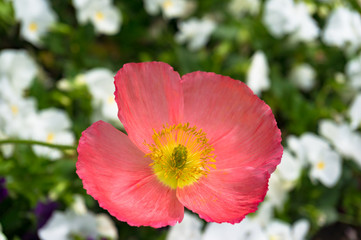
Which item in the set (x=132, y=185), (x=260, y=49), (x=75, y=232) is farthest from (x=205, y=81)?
(x=260, y=49)

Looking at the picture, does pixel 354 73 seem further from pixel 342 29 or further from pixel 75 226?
pixel 75 226

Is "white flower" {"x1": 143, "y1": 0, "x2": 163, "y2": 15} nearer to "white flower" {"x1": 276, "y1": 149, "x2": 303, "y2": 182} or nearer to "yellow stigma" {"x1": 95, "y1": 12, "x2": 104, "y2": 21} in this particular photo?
"yellow stigma" {"x1": 95, "y1": 12, "x2": 104, "y2": 21}

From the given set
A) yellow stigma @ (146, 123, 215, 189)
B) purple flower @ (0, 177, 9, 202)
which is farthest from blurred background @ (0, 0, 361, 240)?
yellow stigma @ (146, 123, 215, 189)

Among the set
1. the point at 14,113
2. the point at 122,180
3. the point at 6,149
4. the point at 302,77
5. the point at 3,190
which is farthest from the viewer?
the point at 302,77

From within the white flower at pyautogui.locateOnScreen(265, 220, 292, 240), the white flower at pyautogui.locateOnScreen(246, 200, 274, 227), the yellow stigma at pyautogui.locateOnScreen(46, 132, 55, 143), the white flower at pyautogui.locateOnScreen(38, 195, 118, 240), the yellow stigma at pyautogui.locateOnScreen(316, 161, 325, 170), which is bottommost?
the white flower at pyautogui.locateOnScreen(246, 200, 274, 227)

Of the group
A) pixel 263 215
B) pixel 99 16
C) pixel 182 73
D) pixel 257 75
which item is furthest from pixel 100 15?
pixel 263 215

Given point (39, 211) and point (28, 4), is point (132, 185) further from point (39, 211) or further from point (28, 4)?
point (28, 4)

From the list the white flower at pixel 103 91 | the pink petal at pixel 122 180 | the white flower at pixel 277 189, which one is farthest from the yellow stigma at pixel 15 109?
the white flower at pixel 277 189
